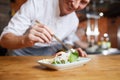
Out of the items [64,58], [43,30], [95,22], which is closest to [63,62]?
[64,58]

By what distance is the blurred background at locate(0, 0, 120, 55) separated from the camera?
8.65 feet

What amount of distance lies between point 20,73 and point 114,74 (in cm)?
39

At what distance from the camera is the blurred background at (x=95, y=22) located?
2.64 m

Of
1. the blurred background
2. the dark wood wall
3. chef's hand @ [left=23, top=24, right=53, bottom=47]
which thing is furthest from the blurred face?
the dark wood wall

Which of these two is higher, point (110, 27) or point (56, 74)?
point (110, 27)

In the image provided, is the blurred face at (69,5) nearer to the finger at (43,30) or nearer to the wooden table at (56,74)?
the finger at (43,30)

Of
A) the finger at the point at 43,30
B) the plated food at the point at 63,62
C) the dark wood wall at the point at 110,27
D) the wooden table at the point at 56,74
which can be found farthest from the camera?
the dark wood wall at the point at 110,27

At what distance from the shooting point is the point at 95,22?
10.8 metres

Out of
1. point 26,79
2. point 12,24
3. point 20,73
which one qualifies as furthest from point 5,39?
point 26,79

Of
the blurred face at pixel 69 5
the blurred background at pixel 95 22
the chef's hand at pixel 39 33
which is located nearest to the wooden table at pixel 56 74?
the chef's hand at pixel 39 33

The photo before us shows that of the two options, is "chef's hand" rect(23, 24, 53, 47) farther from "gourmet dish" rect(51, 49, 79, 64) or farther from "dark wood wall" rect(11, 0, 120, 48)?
"dark wood wall" rect(11, 0, 120, 48)

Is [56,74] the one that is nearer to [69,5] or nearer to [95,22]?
[69,5]

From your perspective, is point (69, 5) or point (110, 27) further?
point (110, 27)

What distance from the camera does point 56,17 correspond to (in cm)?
186
